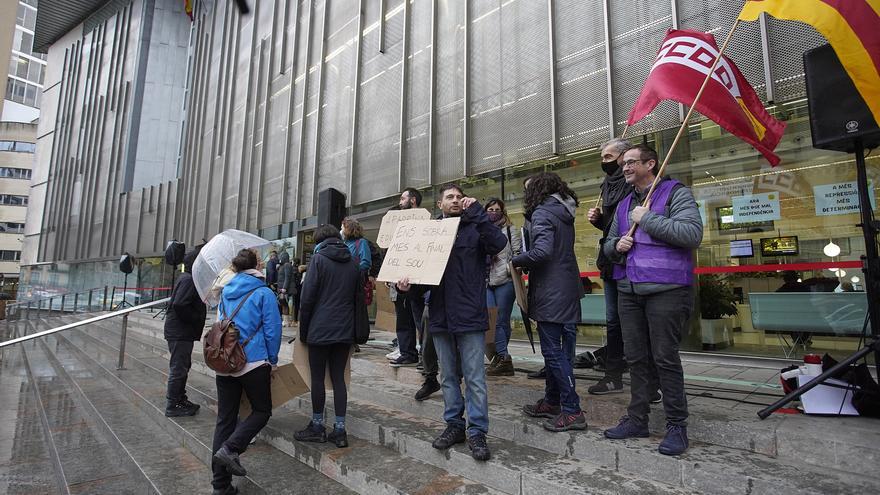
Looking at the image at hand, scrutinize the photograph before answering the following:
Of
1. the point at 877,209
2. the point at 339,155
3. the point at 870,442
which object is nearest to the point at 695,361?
the point at 877,209

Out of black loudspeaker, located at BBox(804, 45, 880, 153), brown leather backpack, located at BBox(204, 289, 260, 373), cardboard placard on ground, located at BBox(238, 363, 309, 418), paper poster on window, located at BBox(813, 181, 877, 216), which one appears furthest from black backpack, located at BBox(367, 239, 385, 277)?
paper poster on window, located at BBox(813, 181, 877, 216)

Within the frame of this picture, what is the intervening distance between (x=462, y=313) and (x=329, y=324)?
116 cm

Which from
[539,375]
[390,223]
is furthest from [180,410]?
[539,375]

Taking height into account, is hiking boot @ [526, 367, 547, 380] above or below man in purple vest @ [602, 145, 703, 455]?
below

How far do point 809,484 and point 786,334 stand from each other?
4.07 m

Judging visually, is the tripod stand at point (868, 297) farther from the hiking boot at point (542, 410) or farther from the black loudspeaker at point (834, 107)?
the hiking boot at point (542, 410)

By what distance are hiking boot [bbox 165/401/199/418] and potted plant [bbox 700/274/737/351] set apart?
20.9ft

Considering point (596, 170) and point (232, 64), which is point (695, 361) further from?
point (232, 64)

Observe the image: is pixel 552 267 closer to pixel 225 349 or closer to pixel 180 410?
pixel 225 349

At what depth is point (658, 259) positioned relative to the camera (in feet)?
8.48

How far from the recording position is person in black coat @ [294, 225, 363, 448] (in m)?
3.43

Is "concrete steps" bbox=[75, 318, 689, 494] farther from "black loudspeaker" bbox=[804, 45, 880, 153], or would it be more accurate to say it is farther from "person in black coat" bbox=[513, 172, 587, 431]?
"black loudspeaker" bbox=[804, 45, 880, 153]

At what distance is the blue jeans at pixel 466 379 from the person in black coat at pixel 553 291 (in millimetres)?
441

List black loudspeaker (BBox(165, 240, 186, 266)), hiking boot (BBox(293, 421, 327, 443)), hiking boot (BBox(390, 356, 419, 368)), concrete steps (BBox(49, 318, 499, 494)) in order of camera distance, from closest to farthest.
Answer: concrete steps (BBox(49, 318, 499, 494)), hiking boot (BBox(293, 421, 327, 443)), hiking boot (BBox(390, 356, 419, 368)), black loudspeaker (BBox(165, 240, 186, 266))
